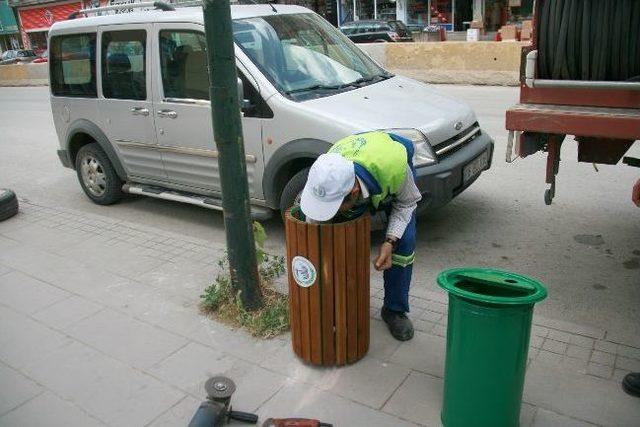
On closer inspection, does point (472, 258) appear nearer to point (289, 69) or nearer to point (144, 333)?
point (289, 69)

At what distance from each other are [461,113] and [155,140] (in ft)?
9.67

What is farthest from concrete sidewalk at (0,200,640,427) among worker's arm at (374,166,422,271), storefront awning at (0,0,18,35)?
storefront awning at (0,0,18,35)

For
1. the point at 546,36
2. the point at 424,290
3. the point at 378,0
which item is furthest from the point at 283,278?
the point at 378,0

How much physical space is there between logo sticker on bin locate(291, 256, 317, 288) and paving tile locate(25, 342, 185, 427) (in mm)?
909

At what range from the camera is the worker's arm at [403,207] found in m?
3.23

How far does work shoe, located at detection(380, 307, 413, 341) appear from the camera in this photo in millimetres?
3572

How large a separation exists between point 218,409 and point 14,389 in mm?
1363

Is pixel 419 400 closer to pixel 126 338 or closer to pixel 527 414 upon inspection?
pixel 527 414

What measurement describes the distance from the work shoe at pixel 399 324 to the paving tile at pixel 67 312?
2.10 m

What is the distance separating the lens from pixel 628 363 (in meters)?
3.24

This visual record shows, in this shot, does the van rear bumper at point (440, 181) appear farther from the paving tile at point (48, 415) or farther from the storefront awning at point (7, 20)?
the storefront awning at point (7, 20)

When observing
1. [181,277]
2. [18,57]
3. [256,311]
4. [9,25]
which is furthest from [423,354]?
[9,25]

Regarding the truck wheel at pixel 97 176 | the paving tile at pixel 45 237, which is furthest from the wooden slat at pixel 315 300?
the truck wheel at pixel 97 176

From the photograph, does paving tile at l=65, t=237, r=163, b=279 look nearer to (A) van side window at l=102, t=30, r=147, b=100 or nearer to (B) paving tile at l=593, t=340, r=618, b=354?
(A) van side window at l=102, t=30, r=147, b=100
